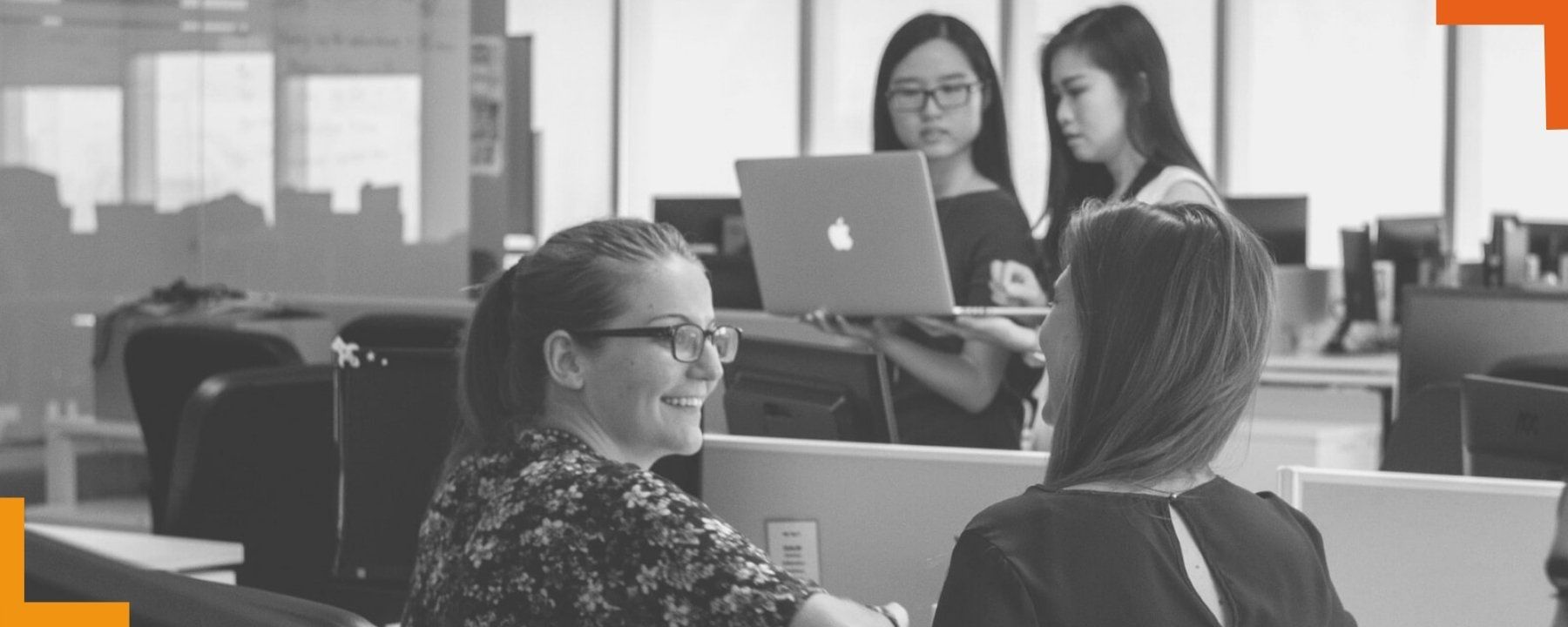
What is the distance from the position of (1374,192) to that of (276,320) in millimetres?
5216

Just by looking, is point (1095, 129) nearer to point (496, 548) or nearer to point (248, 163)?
point (496, 548)

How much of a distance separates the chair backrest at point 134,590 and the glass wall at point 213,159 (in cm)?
533

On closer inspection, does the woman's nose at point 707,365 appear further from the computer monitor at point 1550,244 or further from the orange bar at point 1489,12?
the orange bar at point 1489,12

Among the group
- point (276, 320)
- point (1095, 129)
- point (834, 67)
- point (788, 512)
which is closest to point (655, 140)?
point (834, 67)

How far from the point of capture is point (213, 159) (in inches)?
236

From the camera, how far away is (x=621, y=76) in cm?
980

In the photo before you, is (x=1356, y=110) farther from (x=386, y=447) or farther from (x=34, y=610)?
(x=34, y=610)

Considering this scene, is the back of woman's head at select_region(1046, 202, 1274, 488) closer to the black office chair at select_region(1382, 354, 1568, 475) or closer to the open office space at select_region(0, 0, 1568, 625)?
the open office space at select_region(0, 0, 1568, 625)

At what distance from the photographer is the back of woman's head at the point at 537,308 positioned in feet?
5.50

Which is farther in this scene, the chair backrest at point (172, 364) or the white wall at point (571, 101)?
the white wall at point (571, 101)

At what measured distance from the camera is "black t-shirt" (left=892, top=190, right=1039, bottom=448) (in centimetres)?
274

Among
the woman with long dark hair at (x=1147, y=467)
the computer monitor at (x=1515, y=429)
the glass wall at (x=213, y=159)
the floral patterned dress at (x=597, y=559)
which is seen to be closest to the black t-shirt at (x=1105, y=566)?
the woman with long dark hair at (x=1147, y=467)

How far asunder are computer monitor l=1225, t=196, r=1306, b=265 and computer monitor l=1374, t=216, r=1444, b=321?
29 centimetres

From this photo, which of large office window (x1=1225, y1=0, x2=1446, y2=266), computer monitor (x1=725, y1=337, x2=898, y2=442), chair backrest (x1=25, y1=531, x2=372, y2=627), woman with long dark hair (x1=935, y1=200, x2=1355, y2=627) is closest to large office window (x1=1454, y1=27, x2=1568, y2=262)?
large office window (x1=1225, y1=0, x2=1446, y2=266)
